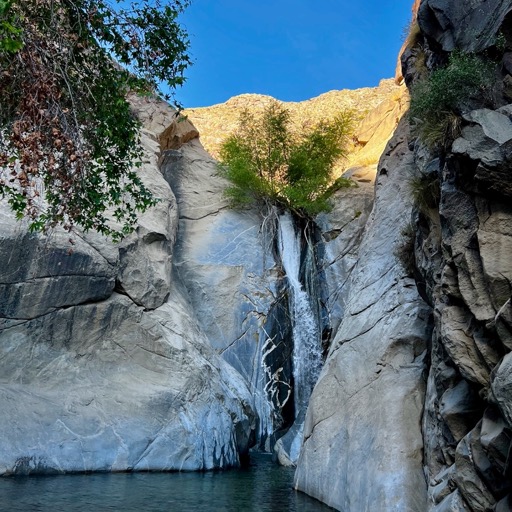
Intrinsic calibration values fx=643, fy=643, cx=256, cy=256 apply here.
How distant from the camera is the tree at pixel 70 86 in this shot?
7.55 metres

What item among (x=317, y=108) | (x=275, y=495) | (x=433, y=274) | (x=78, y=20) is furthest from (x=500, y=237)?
(x=317, y=108)

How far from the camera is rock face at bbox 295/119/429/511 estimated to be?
38.1ft

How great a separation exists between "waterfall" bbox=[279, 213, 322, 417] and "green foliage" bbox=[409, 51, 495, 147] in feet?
37.5

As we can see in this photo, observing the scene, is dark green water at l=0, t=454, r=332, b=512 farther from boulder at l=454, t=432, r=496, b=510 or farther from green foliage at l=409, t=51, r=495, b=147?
green foliage at l=409, t=51, r=495, b=147

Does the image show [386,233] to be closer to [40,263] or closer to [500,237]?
[500,237]

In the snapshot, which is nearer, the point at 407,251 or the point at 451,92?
the point at 451,92

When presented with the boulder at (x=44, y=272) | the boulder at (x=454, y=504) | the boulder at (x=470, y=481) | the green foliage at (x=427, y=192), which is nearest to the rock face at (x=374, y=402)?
the boulder at (x=454, y=504)

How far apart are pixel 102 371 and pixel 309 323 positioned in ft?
25.4

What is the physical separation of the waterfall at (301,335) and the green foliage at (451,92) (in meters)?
11.4

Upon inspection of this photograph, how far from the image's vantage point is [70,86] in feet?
28.1

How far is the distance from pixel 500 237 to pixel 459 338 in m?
1.69

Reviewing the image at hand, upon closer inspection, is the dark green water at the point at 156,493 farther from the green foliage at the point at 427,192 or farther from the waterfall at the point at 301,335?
the green foliage at the point at 427,192

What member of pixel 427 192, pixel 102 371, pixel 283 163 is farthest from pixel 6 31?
pixel 283 163

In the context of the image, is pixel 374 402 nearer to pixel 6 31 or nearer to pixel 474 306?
pixel 474 306
